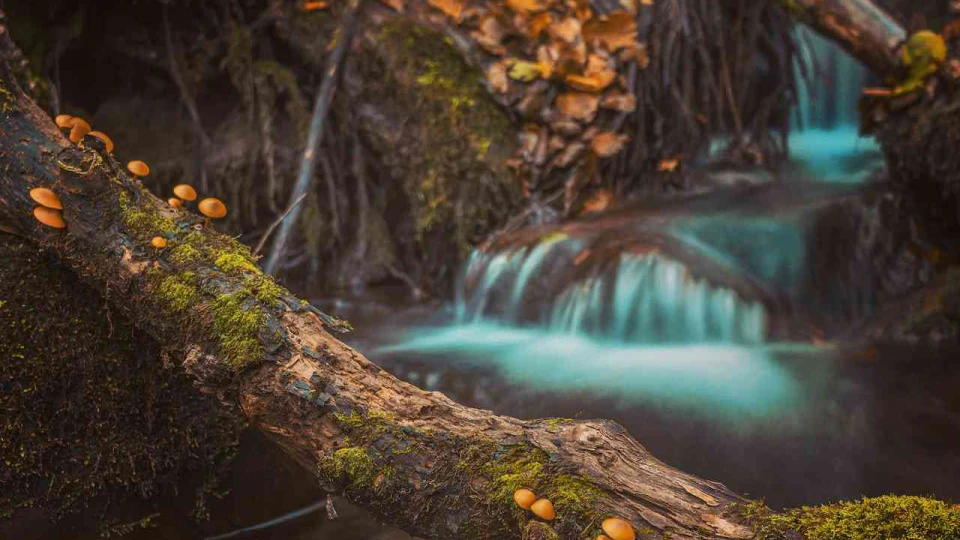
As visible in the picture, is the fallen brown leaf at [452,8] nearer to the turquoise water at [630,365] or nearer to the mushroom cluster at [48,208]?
the turquoise water at [630,365]

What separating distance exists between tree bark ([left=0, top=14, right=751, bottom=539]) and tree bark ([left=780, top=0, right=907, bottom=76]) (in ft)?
13.7

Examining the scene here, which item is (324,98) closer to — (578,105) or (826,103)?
(578,105)

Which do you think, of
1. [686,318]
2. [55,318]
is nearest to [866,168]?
[686,318]

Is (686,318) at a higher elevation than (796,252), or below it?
below

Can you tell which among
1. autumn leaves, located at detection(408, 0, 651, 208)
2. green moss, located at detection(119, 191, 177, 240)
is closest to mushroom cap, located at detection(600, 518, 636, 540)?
green moss, located at detection(119, 191, 177, 240)

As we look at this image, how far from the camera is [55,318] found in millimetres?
2135

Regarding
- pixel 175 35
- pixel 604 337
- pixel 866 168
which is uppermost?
pixel 175 35

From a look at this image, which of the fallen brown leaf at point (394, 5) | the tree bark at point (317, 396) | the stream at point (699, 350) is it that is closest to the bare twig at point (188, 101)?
the stream at point (699, 350)

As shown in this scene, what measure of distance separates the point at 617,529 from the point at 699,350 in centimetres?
294

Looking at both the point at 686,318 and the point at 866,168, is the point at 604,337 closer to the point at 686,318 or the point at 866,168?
the point at 686,318

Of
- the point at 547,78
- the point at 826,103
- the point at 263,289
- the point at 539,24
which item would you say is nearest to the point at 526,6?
the point at 539,24

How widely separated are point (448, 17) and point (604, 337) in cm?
284

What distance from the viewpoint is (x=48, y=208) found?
1.94m

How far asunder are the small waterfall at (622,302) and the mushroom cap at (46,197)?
316 centimetres
